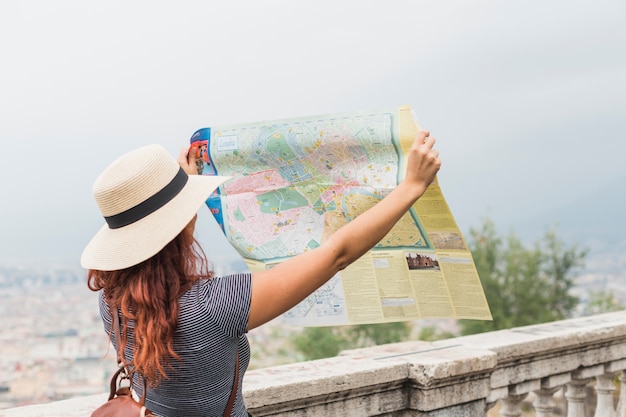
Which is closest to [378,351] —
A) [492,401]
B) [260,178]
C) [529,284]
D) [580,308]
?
[492,401]

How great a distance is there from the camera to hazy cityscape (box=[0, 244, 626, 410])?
44.3m

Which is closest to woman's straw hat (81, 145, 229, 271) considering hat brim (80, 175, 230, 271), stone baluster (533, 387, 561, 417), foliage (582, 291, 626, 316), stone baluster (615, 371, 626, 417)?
hat brim (80, 175, 230, 271)

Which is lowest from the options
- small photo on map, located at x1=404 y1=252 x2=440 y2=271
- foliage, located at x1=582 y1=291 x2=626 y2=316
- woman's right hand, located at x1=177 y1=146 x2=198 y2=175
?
foliage, located at x1=582 y1=291 x2=626 y2=316

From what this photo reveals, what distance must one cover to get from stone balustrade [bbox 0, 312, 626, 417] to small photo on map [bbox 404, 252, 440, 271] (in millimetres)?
523

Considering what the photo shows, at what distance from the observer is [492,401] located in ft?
9.78

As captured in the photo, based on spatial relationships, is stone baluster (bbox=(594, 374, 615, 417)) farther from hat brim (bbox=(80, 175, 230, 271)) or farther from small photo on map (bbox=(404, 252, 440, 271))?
hat brim (bbox=(80, 175, 230, 271))

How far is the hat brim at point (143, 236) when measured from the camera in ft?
5.13

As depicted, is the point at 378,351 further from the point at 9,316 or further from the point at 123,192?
the point at 9,316

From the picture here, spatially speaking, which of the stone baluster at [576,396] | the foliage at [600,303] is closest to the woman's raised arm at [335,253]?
the stone baluster at [576,396]

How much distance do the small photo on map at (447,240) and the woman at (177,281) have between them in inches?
16.8

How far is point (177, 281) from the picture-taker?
1.57 meters

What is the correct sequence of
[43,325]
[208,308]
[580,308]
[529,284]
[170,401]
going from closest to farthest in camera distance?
[208,308] < [170,401] < [529,284] < [580,308] < [43,325]

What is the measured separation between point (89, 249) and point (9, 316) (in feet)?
212

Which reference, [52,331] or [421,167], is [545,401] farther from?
[52,331]
